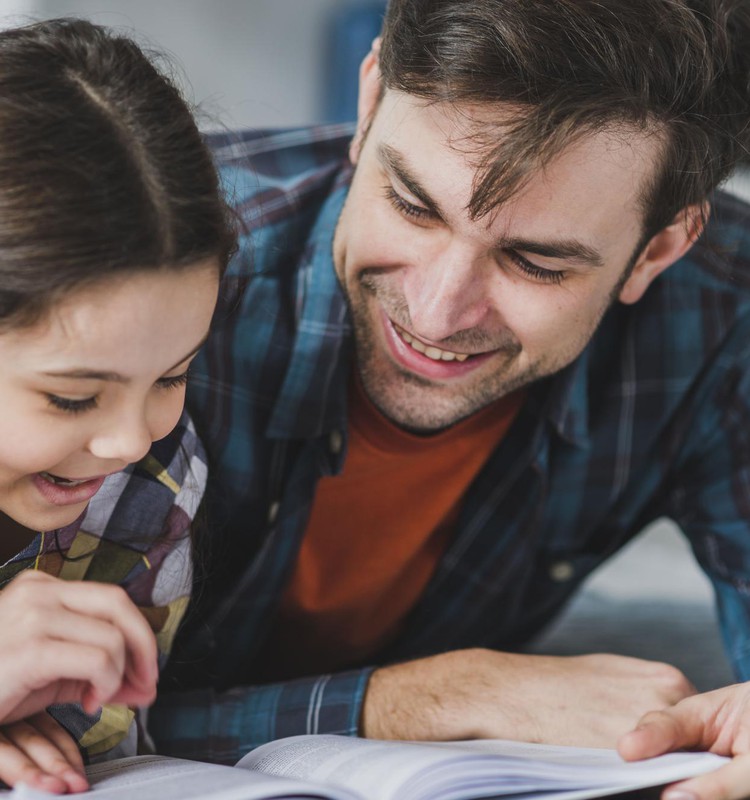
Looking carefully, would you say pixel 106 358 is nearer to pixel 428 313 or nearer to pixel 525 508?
pixel 428 313

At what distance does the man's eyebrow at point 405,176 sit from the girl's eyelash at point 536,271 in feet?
0.28

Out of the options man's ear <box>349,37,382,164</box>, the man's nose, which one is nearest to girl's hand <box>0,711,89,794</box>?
the man's nose

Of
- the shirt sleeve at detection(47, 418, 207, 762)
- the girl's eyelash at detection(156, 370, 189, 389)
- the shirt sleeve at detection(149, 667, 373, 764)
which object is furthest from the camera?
the shirt sleeve at detection(149, 667, 373, 764)

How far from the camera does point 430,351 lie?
115 centimetres

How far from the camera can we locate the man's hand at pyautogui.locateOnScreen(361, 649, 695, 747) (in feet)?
3.12

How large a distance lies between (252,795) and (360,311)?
2.02 ft

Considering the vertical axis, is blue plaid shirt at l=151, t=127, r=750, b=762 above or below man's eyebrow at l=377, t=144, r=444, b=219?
below

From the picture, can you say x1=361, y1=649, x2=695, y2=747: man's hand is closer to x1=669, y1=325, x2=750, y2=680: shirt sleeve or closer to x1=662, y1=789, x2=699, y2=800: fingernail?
x1=662, y1=789, x2=699, y2=800: fingernail

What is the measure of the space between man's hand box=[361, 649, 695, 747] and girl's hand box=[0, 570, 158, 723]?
34cm

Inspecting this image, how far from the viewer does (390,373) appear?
119 centimetres

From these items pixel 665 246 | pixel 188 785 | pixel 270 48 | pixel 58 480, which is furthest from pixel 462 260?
pixel 270 48

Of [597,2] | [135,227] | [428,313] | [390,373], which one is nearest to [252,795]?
[135,227]

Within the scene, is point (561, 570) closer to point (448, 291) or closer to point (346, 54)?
point (448, 291)

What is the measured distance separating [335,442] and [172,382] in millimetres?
466
